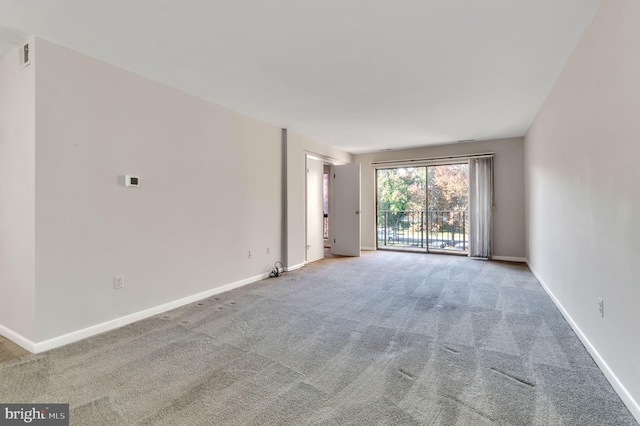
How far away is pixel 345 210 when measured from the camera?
21.0ft

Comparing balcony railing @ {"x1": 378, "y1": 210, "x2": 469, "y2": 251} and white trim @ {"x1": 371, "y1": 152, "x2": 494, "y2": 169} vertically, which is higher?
white trim @ {"x1": 371, "y1": 152, "x2": 494, "y2": 169}

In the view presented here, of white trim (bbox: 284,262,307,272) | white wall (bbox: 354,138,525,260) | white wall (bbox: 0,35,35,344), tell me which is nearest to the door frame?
white trim (bbox: 284,262,307,272)

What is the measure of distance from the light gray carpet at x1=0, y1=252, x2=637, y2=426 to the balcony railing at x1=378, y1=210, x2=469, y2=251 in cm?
350

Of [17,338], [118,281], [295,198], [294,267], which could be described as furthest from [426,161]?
[17,338]

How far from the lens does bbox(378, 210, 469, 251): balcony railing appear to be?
6645 mm

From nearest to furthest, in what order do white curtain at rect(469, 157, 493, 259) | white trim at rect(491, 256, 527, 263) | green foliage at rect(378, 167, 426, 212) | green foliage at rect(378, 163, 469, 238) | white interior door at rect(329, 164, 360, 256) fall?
1. white trim at rect(491, 256, 527, 263)
2. white curtain at rect(469, 157, 493, 259)
3. white interior door at rect(329, 164, 360, 256)
4. green foliage at rect(378, 163, 469, 238)
5. green foliage at rect(378, 167, 426, 212)

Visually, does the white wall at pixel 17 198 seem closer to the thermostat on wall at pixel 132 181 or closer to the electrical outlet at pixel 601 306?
the thermostat on wall at pixel 132 181

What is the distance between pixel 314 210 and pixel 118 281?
382cm

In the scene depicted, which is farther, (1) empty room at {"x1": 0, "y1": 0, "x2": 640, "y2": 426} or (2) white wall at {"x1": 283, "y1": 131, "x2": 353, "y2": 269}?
(2) white wall at {"x1": 283, "y1": 131, "x2": 353, "y2": 269}

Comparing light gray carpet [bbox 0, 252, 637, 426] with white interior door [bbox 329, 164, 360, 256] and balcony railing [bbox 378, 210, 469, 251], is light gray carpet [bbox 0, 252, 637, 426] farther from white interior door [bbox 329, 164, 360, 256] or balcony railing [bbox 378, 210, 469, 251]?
balcony railing [bbox 378, 210, 469, 251]

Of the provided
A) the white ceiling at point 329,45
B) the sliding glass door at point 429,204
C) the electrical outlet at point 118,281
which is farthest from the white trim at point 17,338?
the sliding glass door at point 429,204

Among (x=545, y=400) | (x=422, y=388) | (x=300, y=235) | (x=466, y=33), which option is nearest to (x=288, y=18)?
(x=466, y=33)

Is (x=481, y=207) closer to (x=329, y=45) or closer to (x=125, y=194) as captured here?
(x=329, y=45)

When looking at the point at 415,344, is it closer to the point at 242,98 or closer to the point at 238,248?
the point at 238,248
